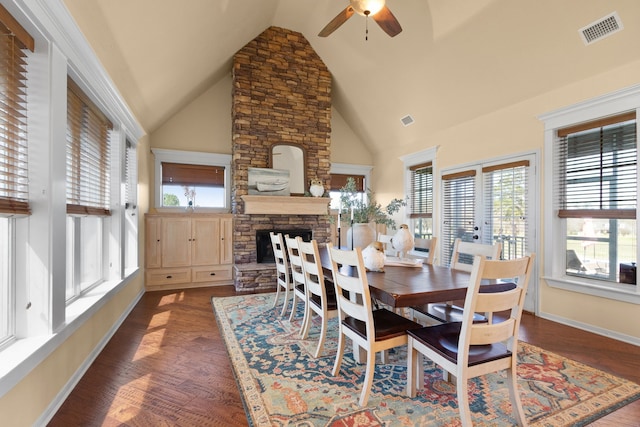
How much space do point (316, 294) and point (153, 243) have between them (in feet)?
11.1

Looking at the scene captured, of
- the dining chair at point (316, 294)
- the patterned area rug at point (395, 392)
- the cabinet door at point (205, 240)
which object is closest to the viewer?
the patterned area rug at point (395, 392)

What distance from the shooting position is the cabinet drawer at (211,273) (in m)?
4.99

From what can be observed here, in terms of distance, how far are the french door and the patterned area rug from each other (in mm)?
1618

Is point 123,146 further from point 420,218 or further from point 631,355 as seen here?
point 631,355

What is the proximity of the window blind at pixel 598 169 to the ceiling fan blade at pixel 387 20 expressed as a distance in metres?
2.22

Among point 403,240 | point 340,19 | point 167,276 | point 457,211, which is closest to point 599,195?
point 457,211

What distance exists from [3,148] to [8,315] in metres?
0.88

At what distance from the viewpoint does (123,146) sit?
11.3 ft

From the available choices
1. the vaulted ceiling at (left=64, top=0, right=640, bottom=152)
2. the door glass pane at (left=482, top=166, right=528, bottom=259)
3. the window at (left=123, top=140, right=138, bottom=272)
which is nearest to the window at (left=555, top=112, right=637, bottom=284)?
the door glass pane at (left=482, top=166, right=528, bottom=259)

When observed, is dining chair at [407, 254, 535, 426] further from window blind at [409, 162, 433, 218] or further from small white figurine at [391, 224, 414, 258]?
window blind at [409, 162, 433, 218]

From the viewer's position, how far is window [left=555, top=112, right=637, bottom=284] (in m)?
2.88

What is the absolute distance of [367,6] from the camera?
2.47 m

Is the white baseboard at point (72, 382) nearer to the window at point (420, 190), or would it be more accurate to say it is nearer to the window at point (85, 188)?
the window at point (85, 188)

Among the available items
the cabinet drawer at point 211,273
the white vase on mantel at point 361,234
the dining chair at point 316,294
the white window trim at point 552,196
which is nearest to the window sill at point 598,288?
the white window trim at point 552,196
